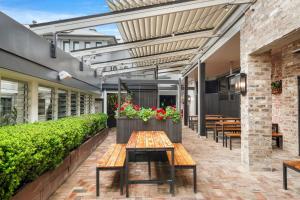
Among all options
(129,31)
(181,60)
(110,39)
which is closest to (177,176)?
(129,31)

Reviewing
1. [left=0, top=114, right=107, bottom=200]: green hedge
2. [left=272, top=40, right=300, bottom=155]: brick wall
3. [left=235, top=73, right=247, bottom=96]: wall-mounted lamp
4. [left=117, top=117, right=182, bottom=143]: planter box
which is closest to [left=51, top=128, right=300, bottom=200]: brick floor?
[left=0, top=114, right=107, bottom=200]: green hedge

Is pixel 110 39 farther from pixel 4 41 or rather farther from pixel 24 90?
pixel 4 41

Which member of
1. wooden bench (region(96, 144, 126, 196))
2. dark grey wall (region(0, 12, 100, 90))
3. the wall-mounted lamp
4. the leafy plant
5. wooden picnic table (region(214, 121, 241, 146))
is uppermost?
dark grey wall (region(0, 12, 100, 90))

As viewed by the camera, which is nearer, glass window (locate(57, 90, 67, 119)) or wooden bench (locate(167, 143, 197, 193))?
wooden bench (locate(167, 143, 197, 193))

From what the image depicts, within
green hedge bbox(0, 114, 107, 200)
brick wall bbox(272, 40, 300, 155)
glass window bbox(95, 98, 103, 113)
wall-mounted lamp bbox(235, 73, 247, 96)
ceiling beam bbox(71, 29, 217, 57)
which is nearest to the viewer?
green hedge bbox(0, 114, 107, 200)

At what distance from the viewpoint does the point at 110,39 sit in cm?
1145

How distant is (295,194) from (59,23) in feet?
17.3

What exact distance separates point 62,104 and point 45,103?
4.21 feet

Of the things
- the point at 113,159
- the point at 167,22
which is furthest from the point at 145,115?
the point at 167,22

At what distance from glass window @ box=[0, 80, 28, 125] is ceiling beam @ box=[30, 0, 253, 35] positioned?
1.23 m

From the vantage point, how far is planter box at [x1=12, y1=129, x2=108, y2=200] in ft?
8.64

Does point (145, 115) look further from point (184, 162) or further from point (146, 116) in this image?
point (184, 162)

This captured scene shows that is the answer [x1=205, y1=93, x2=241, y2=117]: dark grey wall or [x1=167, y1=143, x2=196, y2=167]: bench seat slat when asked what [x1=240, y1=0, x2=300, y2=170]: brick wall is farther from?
[x1=205, y1=93, x2=241, y2=117]: dark grey wall

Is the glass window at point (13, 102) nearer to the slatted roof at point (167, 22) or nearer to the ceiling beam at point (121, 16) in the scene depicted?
the ceiling beam at point (121, 16)
